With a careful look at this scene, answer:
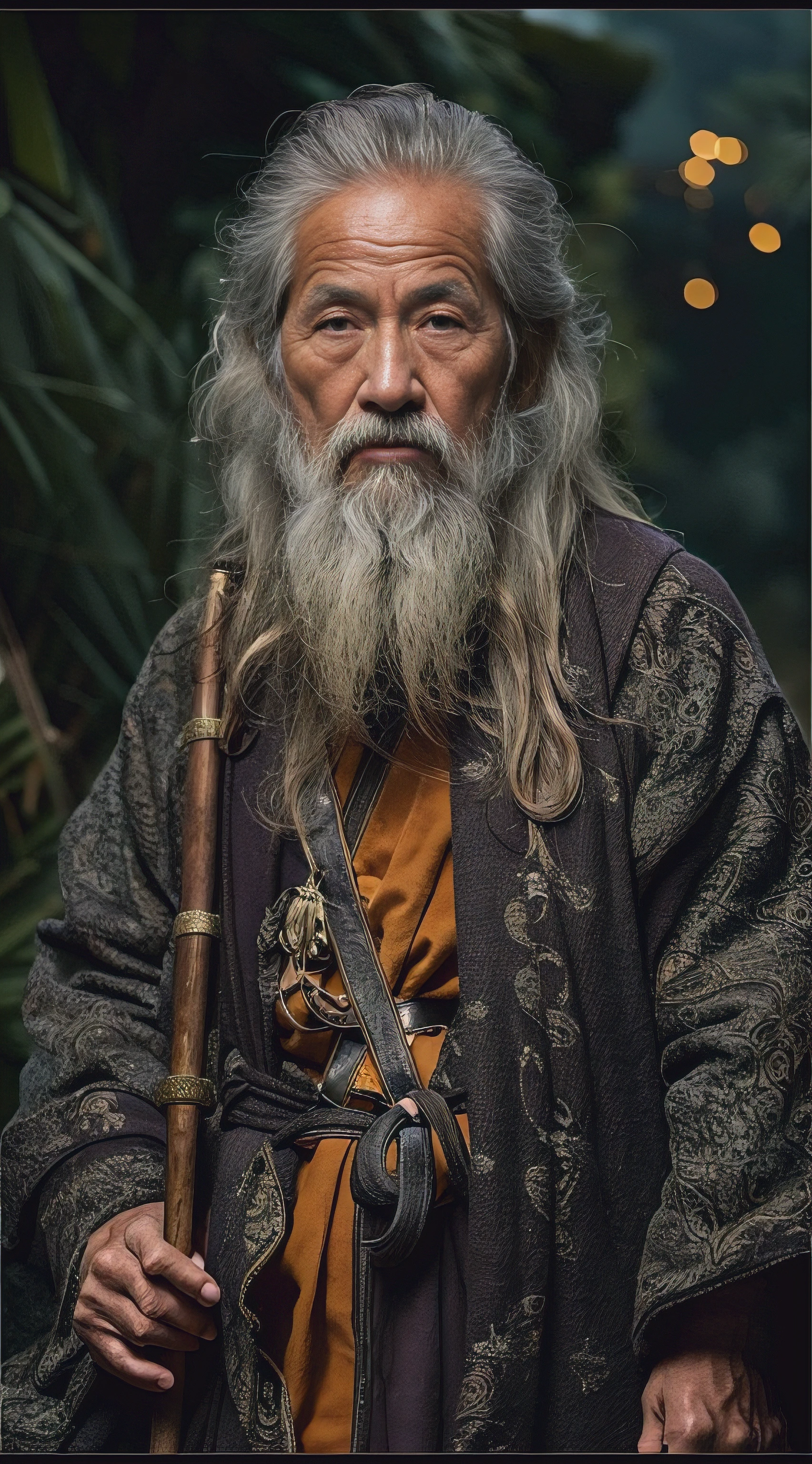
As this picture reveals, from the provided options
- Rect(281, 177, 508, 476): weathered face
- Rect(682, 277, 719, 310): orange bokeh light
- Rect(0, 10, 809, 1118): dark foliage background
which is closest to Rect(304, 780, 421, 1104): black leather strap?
Rect(281, 177, 508, 476): weathered face

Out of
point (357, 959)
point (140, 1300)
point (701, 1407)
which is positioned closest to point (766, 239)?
point (357, 959)

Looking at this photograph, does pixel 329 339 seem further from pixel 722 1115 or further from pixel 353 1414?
pixel 353 1414

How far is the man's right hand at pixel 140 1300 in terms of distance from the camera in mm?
1766

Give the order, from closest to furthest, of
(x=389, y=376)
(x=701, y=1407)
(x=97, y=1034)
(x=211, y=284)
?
(x=701, y=1407) → (x=389, y=376) → (x=97, y=1034) → (x=211, y=284)

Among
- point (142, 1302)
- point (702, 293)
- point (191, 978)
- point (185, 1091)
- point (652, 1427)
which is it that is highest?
point (702, 293)

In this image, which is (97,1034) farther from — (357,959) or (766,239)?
(766,239)

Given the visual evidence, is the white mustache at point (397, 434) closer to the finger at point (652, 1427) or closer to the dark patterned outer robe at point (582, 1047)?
the dark patterned outer robe at point (582, 1047)

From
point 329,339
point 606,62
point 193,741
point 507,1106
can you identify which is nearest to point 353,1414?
point 507,1106

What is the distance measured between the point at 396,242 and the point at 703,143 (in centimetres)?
60

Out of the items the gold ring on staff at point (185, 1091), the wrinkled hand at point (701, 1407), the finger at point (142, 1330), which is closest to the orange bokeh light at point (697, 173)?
the gold ring on staff at point (185, 1091)

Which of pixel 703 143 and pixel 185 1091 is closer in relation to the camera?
pixel 185 1091

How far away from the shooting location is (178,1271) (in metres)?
1.75

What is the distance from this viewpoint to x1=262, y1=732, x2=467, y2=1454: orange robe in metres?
1.76

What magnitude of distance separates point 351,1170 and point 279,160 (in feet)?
4.63
